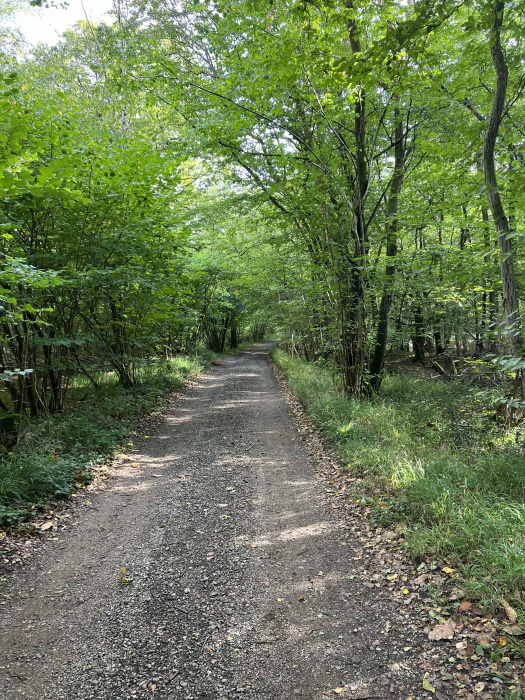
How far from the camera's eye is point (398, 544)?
11.7 ft

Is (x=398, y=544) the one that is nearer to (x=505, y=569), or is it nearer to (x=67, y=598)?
(x=505, y=569)

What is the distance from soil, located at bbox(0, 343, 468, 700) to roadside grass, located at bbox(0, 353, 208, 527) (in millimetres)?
507

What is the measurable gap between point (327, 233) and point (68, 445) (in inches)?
255

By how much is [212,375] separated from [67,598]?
13913mm

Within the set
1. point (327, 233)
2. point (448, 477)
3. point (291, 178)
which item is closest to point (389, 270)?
point (327, 233)

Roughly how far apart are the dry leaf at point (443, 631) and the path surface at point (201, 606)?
0.23m

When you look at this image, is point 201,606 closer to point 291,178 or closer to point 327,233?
point 327,233

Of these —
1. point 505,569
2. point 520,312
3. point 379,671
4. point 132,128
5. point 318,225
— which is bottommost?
point 379,671

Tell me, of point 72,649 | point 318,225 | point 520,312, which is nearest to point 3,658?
point 72,649

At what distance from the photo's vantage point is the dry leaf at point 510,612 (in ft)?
7.87

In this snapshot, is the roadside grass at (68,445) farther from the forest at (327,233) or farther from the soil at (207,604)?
the soil at (207,604)

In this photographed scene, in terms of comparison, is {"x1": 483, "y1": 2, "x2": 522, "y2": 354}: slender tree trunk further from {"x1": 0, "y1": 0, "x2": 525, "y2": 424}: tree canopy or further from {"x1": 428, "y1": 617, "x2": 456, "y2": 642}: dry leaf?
{"x1": 428, "y1": 617, "x2": 456, "y2": 642}: dry leaf

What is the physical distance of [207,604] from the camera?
3.00m

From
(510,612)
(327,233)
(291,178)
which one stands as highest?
(291,178)
